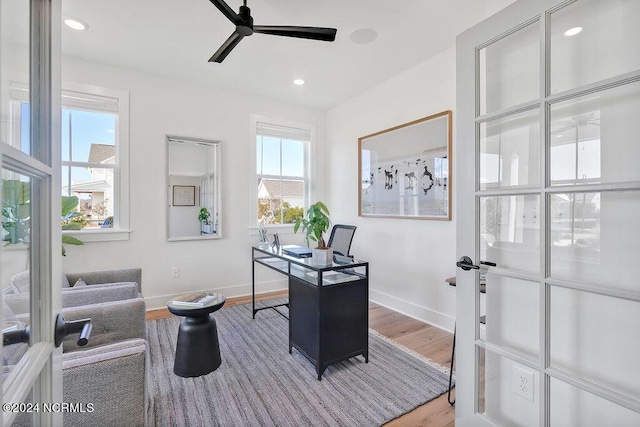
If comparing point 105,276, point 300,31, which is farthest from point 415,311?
point 105,276

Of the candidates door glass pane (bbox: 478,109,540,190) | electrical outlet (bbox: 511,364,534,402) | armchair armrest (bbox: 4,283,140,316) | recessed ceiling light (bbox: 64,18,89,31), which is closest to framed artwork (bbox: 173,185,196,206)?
armchair armrest (bbox: 4,283,140,316)

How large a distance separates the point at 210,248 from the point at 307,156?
1.97m

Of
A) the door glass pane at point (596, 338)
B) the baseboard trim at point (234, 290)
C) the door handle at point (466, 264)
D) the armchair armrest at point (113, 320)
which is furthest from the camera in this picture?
the baseboard trim at point (234, 290)

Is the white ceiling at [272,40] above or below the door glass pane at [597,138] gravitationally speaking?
above

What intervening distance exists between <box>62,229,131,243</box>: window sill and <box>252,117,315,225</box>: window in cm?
156

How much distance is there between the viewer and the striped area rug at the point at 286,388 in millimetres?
1721

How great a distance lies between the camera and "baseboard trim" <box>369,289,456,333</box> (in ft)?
9.55

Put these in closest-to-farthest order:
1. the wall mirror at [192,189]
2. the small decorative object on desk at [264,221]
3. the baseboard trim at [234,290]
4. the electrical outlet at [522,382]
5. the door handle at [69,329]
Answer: the door handle at [69,329]
the electrical outlet at [522,382]
the baseboard trim at [234,290]
the wall mirror at [192,189]
the small decorative object on desk at [264,221]

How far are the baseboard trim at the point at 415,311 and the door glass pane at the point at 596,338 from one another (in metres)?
1.79

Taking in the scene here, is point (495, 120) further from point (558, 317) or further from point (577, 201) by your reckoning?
point (558, 317)

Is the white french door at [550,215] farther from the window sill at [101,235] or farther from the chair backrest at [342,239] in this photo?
the window sill at [101,235]

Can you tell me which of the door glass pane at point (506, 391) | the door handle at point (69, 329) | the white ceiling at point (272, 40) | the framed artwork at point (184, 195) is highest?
the white ceiling at point (272, 40)

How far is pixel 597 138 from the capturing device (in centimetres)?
108

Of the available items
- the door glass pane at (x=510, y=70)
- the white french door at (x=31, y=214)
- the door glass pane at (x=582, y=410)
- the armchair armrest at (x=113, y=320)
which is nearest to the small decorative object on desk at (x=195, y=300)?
the armchair armrest at (x=113, y=320)
